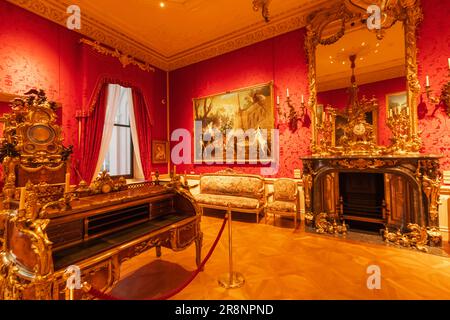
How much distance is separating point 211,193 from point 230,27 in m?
4.76

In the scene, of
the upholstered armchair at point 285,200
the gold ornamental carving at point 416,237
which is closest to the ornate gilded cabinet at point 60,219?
the upholstered armchair at point 285,200

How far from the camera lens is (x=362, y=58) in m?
4.56

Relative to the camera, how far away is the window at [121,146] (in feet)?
21.0

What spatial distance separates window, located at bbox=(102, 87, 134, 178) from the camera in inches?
252

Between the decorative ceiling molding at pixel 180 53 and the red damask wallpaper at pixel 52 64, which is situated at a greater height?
the decorative ceiling molding at pixel 180 53

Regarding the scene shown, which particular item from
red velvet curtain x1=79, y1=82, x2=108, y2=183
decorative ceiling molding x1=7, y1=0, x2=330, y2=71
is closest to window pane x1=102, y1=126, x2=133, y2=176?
red velvet curtain x1=79, y1=82, x2=108, y2=183

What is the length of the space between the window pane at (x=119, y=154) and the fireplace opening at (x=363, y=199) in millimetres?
6118

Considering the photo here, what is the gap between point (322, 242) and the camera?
4.17 m

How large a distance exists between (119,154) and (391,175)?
7.02m

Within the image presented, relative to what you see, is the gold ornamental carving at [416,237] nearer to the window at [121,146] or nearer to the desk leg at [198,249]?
the desk leg at [198,249]

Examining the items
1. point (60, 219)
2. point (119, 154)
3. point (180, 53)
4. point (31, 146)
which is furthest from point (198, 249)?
point (180, 53)

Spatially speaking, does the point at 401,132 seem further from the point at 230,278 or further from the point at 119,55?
the point at 119,55
